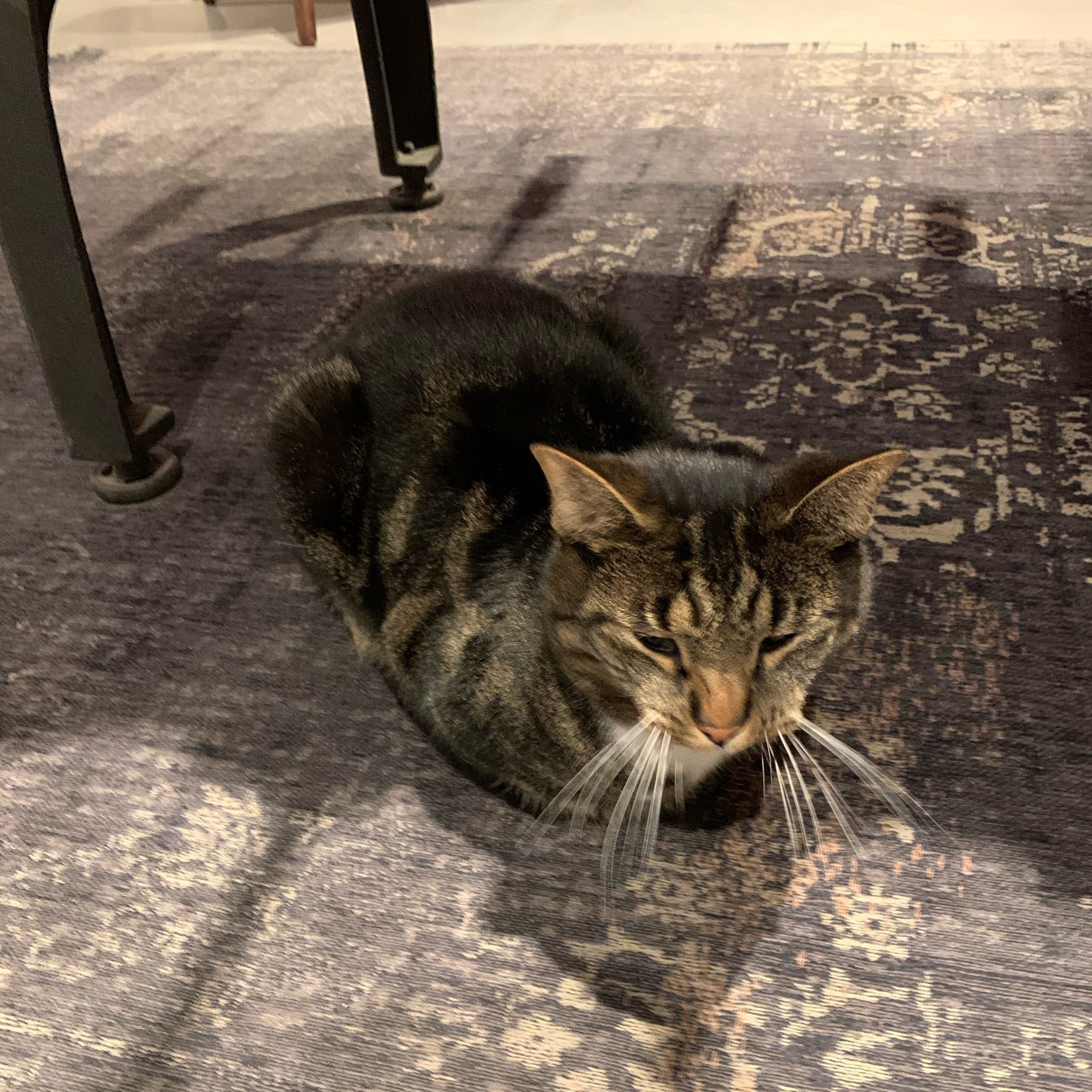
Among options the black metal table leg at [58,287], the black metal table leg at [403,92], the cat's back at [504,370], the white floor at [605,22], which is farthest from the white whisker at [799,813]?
the white floor at [605,22]

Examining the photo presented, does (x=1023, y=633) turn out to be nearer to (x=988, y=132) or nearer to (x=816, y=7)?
(x=988, y=132)

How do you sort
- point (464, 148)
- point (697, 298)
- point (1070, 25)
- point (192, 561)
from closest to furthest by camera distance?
point (192, 561)
point (697, 298)
point (464, 148)
point (1070, 25)

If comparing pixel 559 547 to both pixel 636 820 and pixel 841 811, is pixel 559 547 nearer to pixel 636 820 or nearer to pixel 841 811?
pixel 636 820

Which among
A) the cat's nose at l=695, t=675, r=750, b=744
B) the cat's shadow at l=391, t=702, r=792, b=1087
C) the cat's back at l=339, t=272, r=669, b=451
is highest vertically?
the cat's back at l=339, t=272, r=669, b=451

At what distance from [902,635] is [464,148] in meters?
1.62

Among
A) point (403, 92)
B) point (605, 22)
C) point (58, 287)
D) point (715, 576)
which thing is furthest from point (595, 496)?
point (605, 22)

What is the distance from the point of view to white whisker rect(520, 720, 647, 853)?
0.82 m

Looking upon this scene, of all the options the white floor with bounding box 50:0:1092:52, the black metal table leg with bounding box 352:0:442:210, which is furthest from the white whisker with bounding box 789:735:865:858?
the white floor with bounding box 50:0:1092:52

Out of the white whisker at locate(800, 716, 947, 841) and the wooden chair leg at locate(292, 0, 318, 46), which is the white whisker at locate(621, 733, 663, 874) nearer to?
the white whisker at locate(800, 716, 947, 841)

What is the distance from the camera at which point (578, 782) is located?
2.92 ft

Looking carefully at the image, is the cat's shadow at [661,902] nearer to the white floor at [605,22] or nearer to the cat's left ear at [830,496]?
the cat's left ear at [830,496]

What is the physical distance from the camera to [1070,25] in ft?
8.30

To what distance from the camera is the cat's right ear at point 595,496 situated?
0.71m

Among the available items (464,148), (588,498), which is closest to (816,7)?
(464,148)
